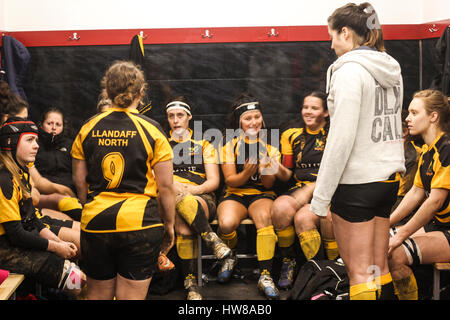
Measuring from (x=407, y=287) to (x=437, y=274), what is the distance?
216 mm

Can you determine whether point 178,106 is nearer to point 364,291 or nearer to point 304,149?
point 304,149

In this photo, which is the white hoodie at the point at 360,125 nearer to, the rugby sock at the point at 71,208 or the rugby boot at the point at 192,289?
the rugby boot at the point at 192,289

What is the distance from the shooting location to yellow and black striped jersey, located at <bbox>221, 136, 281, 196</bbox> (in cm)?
394

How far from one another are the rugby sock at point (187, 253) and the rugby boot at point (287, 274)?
24.6 inches

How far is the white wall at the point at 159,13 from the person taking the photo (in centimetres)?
449

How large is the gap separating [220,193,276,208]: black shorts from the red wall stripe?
57.9 inches

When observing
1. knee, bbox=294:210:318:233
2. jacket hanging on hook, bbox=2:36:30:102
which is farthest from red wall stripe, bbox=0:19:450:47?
knee, bbox=294:210:318:233

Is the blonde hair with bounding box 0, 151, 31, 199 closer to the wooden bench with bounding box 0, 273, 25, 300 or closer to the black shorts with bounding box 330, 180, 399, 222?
the wooden bench with bounding box 0, 273, 25, 300

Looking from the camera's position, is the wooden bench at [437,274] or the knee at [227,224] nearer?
the wooden bench at [437,274]

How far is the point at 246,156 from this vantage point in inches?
155

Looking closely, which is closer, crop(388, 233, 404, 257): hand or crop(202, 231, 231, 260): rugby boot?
crop(388, 233, 404, 257): hand

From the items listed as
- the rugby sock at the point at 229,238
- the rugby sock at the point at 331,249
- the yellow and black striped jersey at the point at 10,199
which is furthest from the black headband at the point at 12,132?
the rugby sock at the point at 331,249

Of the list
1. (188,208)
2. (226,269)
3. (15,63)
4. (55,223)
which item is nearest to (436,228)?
(226,269)
